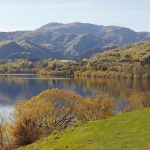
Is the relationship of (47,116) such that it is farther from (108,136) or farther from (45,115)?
(108,136)

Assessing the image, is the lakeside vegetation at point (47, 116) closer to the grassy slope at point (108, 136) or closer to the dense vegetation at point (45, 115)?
the dense vegetation at point (45, 115)

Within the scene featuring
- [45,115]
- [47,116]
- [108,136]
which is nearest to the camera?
[108,136]

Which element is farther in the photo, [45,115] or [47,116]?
[47,116]

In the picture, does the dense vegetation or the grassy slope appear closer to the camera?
the grassy slope

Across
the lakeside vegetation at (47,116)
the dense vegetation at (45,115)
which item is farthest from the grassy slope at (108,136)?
the dense vegetation at (45,115)

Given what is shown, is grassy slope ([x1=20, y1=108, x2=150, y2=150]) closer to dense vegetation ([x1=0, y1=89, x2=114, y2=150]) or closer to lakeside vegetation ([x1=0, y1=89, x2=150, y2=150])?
lakeside vegetation ([x1=0, y1=89, x2=150, y2=150])

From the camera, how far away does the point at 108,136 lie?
2959 centimetres

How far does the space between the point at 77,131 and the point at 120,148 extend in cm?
820

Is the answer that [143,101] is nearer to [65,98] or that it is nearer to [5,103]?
[65,98]

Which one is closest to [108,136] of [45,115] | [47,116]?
[45,115]

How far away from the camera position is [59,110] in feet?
262

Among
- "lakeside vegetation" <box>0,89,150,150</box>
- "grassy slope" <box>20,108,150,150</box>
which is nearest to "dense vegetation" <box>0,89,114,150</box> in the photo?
"lakeside vegetation" <box>0,89,150,150</box>

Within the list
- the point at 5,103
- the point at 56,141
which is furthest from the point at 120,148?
the point at 5,103

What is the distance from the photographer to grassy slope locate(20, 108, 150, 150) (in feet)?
87.8
